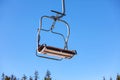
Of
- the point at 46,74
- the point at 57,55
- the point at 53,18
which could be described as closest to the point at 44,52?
the point at 57,55

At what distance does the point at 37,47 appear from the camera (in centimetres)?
644

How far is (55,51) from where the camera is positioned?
6.14 m

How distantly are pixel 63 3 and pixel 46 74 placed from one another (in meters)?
105

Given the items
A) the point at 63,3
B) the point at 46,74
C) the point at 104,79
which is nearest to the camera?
the point at 63,3

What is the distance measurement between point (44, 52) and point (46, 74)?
105 meters

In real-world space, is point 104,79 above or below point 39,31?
above

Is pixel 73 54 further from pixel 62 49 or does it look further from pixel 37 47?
pixel 37 47

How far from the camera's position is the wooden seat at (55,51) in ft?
20.2

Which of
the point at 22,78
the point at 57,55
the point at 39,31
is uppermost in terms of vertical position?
the point at 22,78

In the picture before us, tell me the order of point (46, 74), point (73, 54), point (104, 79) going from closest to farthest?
point (73, 54) → point (46, 74) → point (104, 79)

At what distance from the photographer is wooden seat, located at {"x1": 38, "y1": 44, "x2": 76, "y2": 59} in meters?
6.14

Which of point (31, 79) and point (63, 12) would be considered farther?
point (31, 79)

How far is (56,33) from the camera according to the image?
6.79 m

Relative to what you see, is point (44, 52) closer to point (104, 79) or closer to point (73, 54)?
point (73, 54)
